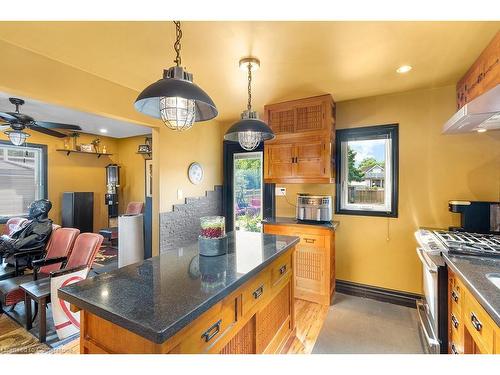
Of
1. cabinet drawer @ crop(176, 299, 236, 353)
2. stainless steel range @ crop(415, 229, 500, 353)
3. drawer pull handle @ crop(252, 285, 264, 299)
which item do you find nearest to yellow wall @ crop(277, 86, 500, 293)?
stainless steel range @ crop(415, 229, 500, 353)

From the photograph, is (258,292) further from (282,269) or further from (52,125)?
(52,125)

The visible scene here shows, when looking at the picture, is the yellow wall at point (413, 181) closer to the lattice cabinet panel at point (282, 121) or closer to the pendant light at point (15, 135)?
the lattice cabinet panel at point (282, 121)

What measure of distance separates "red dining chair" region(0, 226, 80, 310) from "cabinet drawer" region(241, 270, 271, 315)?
232 centimetres

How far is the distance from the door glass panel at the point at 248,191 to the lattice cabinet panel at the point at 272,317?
76.2 inches

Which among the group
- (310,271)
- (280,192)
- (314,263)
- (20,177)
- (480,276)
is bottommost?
(310,271)

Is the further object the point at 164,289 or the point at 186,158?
the point at 186,158

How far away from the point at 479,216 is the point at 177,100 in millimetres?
2835

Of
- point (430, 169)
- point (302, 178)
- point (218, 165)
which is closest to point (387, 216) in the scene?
point (430, 169)

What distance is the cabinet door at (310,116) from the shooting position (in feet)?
9.38

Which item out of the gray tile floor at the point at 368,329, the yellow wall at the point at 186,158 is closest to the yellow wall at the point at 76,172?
the yellow wall at the point at 186,158

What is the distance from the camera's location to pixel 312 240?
279cm

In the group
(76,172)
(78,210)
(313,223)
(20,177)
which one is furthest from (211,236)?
(76,172)

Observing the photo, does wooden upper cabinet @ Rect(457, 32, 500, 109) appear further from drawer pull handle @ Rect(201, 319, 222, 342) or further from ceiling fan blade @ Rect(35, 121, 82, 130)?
ceiling fan blade @ Rect(35, 121, 82, 130)
